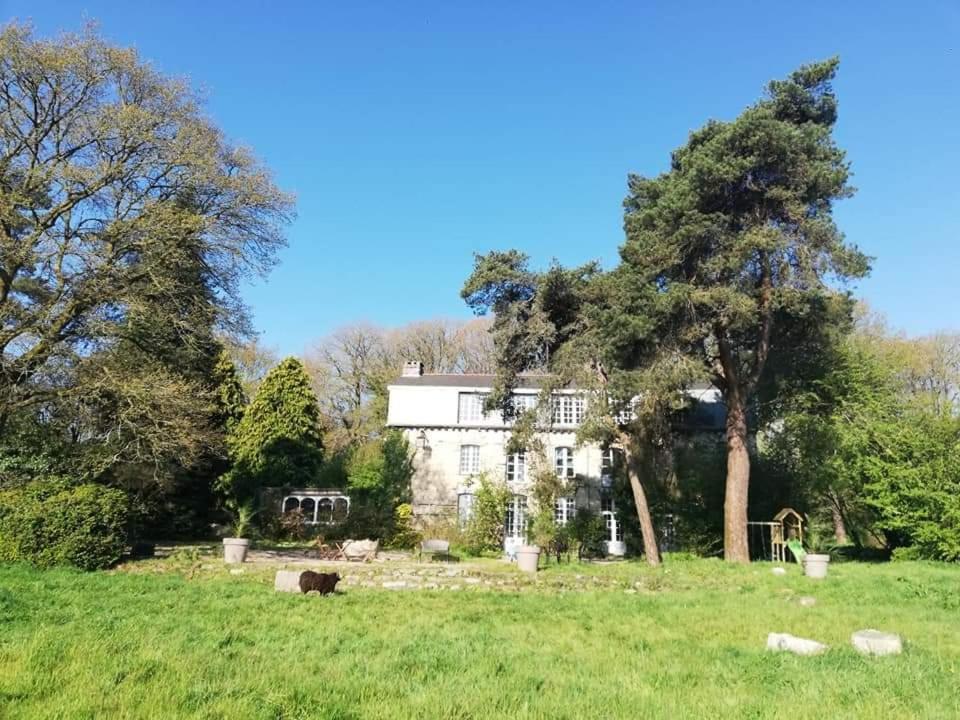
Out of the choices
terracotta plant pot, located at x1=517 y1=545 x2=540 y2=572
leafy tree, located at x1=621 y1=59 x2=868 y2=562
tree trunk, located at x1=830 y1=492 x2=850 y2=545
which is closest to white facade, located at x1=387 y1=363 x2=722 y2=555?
→ tree trunk, located at x1=830 y1=492 x2=850 y2=545

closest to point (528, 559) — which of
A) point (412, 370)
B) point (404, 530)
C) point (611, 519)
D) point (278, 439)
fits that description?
point (404, 530)

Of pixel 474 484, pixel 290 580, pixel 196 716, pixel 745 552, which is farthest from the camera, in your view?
pixel 474 484

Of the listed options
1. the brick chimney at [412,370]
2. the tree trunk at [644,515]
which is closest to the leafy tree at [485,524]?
the tree trunk at [644,515]

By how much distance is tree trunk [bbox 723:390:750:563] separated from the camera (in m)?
19.1

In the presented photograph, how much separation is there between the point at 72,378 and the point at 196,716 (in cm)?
1356

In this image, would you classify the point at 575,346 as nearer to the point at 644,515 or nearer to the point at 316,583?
the point at 644,515

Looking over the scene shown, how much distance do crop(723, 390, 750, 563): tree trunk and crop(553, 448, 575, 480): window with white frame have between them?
9880mm

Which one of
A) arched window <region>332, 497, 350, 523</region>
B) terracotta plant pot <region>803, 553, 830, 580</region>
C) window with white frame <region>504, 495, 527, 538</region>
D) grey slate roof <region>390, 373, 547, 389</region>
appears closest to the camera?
terracotta plant pot <region>803, 553, 830, 580</region>

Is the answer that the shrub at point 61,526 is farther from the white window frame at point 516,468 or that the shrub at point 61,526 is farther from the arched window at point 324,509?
the white window frame at point 516,468

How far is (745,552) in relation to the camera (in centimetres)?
1900

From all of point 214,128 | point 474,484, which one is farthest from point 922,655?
point 474,484

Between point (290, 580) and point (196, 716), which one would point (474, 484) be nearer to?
point (290, 580)

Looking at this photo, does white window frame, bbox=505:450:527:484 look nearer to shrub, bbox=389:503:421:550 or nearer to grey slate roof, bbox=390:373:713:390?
grey slate roof, bbox=390:373:713:390

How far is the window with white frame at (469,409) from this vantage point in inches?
1160
